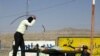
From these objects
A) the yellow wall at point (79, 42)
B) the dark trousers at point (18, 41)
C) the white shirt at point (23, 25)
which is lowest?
the yellow wall at point (79, 42)

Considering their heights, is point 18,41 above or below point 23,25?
below

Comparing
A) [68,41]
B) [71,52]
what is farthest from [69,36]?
[71,52]

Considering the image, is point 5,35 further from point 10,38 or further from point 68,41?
point 68,41

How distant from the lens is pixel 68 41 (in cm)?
4269

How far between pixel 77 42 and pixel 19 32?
2606 cm

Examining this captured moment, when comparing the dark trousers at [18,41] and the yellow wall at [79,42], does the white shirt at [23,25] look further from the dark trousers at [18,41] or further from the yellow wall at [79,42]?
the yellow wall at [79,42]

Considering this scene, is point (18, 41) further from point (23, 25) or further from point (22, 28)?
point (23, 25)

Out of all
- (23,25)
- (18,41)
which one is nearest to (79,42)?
(18,41)

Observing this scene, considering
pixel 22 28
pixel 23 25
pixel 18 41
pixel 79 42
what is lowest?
pixel 79 42

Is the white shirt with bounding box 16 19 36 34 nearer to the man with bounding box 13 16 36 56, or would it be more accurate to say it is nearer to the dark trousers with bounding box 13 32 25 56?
the man with bounding box 13 16 36 56

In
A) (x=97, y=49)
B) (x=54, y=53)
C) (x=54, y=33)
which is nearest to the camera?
(x=54, y=53)

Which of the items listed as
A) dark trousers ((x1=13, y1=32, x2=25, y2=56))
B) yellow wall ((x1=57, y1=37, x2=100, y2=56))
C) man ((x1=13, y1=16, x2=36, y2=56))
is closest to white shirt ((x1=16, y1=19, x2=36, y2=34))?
man ((x1=13, y1=16, x2=36, y2=56))

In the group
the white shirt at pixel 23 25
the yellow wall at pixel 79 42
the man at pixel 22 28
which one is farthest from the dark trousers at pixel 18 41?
the yellow wall at pixel 79 42

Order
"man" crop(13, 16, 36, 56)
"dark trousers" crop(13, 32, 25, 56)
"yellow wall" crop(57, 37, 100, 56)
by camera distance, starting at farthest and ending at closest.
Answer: "yellow wall" crop(57, 37, 100, 56) < "dark trousers" crop(13, 32, 25, 56) < "man" crop(13, 16, 36, 56)
